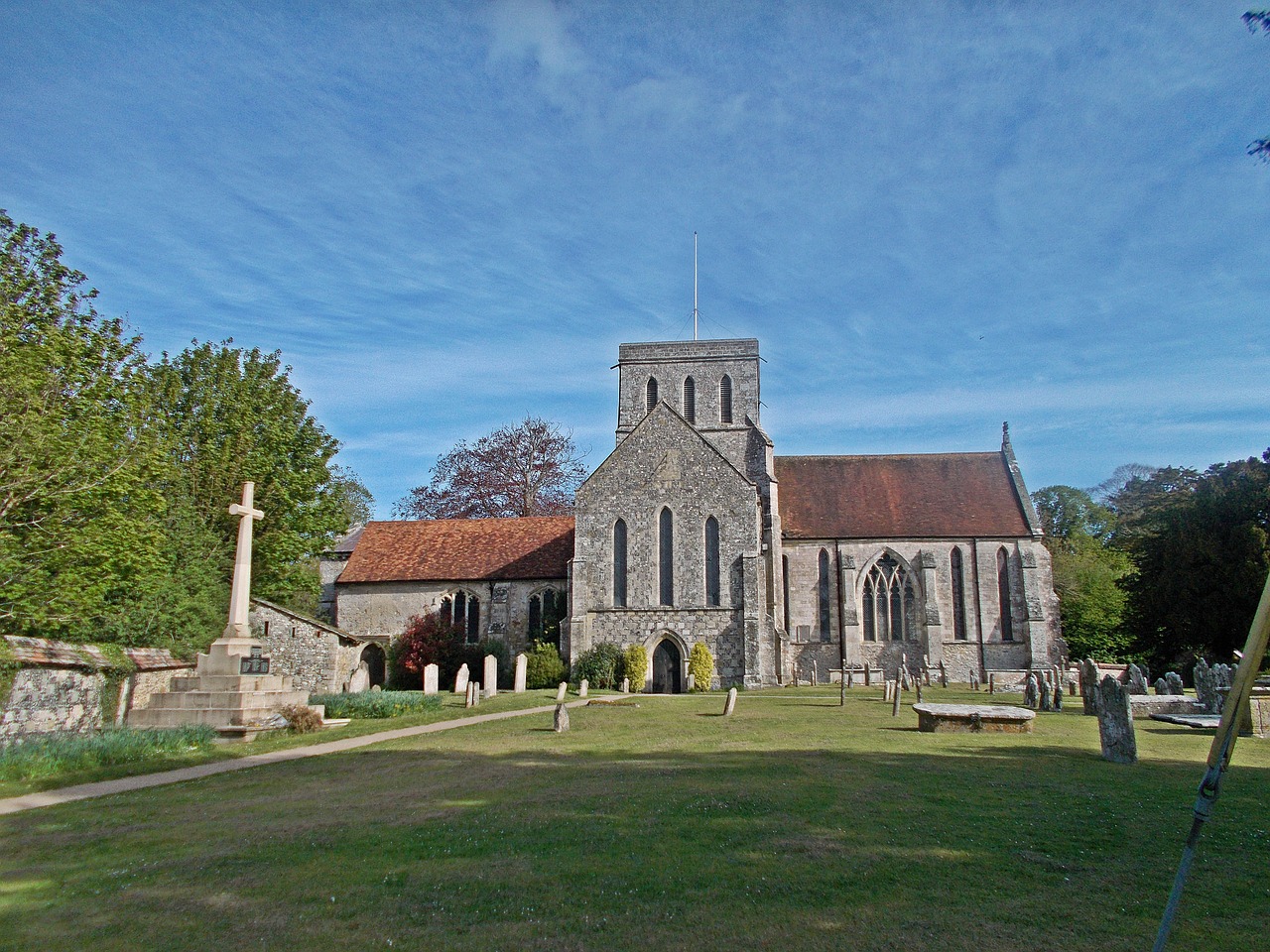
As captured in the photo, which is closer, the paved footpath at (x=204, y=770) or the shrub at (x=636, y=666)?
the paved footpath at (x=204, y=770)

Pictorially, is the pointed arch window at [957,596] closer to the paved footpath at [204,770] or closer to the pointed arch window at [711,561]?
the pointed arch window at [711,561]

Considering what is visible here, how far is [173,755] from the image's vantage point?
49.5ft

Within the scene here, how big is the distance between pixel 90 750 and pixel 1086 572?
50183 mm

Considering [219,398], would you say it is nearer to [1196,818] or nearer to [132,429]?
[132,429]

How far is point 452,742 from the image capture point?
1620 centimetres

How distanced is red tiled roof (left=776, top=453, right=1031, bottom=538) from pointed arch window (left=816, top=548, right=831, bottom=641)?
3.78 feet

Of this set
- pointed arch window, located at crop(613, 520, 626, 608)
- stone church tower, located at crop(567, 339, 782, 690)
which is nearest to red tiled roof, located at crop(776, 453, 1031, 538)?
stone church tower, located at crop(567, 339, 782, 690)

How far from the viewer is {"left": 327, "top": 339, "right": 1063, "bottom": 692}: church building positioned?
3394 cm

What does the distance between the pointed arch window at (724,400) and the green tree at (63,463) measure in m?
26.7

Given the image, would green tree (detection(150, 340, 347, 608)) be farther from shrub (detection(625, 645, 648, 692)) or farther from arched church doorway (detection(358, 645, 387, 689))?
shrub (detection(625, 645, 648, 692))

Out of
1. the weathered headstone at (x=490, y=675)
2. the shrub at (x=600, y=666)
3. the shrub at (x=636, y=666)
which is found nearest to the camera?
the weathered headstone at (x=490, y=675)

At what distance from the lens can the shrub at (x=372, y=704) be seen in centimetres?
2273

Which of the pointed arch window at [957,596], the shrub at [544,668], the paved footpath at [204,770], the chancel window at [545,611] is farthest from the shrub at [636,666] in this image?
the pointed arch window at [957,596]

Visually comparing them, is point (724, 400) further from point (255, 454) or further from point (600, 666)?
point (255, 454)
